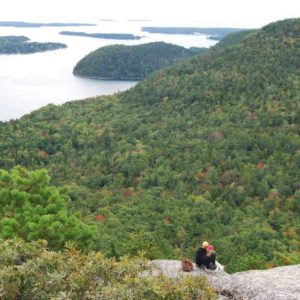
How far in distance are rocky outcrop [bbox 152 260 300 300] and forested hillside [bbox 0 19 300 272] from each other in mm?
13504

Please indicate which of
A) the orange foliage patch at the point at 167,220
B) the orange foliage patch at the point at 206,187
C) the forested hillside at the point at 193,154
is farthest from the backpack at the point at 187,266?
the orange foliage patch at the point at 206,187

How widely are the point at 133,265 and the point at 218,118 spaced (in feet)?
337

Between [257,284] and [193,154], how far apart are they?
82779mm

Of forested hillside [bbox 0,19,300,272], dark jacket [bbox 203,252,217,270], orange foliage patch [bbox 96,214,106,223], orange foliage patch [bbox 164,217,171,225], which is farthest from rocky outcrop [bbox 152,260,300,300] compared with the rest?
orange foliage patch [bbox 96,214,106,223]

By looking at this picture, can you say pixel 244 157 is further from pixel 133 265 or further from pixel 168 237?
pixel 133 265

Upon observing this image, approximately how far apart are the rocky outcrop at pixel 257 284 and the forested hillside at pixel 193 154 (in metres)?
13.5

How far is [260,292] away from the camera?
2217 cm

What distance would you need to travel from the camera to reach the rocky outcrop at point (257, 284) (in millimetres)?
21812

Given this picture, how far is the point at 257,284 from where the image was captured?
22859 mm

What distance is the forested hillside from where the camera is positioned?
6581cm

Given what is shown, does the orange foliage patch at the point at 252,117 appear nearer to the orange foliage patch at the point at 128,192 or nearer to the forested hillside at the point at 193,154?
the forested hillside at the point at 193,154

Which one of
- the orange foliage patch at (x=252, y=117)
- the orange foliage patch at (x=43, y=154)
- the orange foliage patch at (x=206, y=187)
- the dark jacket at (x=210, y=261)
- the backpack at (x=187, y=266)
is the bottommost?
the orange foliage patch at (x=43, y=154)

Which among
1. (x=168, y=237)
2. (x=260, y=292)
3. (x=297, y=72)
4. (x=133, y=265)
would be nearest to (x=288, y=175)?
(x=168, y=237)

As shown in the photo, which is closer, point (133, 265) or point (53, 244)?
point (133, 265)
